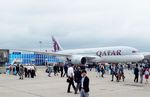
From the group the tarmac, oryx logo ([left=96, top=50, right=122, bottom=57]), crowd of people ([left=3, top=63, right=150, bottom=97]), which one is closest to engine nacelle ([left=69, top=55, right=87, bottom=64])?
oryx logo ([left=96, top=50, right=122, bottom=57])

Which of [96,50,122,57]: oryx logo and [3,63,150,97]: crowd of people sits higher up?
[96,50,122,57]: oryx logo

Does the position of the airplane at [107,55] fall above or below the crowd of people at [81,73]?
above

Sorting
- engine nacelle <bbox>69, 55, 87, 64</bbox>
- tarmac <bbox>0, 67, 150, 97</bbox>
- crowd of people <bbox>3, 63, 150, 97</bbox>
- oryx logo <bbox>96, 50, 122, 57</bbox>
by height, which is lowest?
tarmac <bbox>0, 67, 150, 97</bbox>

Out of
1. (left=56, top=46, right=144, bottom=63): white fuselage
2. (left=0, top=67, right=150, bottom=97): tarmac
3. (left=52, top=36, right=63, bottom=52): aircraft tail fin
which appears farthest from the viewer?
(left=52, top=36, right=63, bottom=52): aircraft tail fin

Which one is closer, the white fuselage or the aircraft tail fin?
the white fuselage

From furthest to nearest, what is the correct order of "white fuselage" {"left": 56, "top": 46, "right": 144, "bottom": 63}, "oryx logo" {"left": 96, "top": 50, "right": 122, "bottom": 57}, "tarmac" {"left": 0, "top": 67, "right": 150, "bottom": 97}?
"oryx logo" {"left": 96, "top": 50, "right": 122, "bottom": 57} < "white fuselage" {"left": 56, "top": 46, "right": 144, "bottom": 63} < "tarmac" {"left": 0, "top": 67, "right": 150, "bottom": 97}

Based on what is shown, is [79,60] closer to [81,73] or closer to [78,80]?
[78,80]

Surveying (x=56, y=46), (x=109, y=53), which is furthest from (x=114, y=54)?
(x=56, y=46)

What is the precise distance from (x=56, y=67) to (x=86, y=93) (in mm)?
22429

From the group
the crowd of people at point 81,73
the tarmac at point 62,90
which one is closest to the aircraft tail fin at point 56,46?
the crowd of people at point 81,73

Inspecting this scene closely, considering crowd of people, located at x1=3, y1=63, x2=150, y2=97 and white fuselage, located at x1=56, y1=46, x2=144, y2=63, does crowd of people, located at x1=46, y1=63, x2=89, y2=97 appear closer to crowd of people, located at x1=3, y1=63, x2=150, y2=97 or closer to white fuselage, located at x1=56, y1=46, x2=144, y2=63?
crowd of people, located at x1=3, y1=63, x2=150, y2=97

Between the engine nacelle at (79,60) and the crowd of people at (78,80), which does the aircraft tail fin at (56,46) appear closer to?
the engine nacelle at (79,60)

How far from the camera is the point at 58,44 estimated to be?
7256cm

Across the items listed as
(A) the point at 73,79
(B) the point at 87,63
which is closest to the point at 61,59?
(B) the point at 87,63
